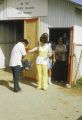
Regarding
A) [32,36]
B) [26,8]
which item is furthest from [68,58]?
[26,8]

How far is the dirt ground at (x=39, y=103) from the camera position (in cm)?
1045

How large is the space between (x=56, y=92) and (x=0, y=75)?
434 cm

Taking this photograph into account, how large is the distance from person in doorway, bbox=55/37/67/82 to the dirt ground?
119 cm

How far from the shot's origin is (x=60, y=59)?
1598 cm

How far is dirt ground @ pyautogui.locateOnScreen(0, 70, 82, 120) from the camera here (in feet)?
34.3

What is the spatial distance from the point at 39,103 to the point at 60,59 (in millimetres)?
4413

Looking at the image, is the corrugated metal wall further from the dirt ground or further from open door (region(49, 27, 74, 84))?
the dirt ground

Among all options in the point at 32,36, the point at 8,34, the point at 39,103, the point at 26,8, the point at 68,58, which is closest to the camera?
the point at 39,103

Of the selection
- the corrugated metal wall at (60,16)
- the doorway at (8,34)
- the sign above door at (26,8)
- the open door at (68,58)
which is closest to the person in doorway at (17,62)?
the open door at (68,58)

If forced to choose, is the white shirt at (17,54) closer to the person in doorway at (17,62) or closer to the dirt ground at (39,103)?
the person in doorway at (17,62)

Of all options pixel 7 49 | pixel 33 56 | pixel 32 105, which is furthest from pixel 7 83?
pixel 7 49

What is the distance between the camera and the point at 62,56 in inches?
624

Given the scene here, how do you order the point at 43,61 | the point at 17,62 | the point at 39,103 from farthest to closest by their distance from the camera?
the point at 43,61 < the point at 17,62 < the point at 39,103

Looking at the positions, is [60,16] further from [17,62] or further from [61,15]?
[17,62]
